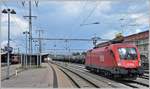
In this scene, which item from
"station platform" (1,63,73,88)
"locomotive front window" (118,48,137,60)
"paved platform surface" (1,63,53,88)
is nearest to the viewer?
"paved platform surface" (1,63,53,88)

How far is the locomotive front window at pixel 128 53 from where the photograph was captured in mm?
30219

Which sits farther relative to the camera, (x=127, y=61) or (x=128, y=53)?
(x=128, y=53)

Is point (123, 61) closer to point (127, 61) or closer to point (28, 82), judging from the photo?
point (127, 61)

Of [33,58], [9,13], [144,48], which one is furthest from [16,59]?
[9,13]

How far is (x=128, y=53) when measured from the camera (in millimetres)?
30469

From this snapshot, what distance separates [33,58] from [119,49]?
43355mm

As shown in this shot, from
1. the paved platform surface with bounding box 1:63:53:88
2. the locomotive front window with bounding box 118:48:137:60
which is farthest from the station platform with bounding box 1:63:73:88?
the locomotive front window with bounding box 118:48:137:60

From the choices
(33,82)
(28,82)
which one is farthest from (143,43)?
(28,82)

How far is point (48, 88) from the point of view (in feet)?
76.6

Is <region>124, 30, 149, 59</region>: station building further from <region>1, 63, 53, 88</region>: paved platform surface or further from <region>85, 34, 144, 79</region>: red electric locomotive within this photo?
<region>85, 34, 144, 79</region>: red electric locomotive

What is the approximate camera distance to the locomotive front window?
30219mm

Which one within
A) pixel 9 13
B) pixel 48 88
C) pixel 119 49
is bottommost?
A: pixel 48 88

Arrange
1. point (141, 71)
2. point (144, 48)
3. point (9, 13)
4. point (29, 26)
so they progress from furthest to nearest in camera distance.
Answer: point (29, 26)
point (144, 48)
point (9, 13)
point (141, 71)

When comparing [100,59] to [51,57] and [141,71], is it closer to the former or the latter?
[141,71]
